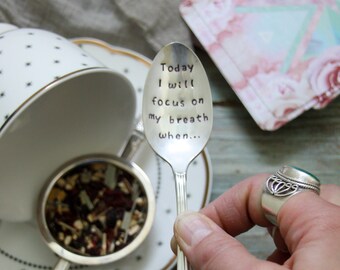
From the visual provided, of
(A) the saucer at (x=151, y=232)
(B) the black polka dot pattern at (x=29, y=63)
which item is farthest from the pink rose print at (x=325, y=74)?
(B) the black polka dot pattern at (x=29, y=63)

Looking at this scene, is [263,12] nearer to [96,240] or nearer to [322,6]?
[322,6]

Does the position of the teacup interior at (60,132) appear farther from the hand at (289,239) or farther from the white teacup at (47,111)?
the hand at (289,239)

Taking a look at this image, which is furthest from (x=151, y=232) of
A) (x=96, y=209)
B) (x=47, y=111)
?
(x=47, y=111)

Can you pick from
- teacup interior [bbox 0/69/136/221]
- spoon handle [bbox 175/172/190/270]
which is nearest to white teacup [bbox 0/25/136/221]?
teacup interior [bbox 0/69/136/221]

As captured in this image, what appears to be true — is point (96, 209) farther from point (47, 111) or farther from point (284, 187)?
point (284, 187)

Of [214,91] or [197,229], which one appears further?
[214,91]

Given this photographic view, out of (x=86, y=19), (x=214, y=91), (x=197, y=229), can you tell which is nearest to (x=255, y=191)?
(x=197, y=229)
